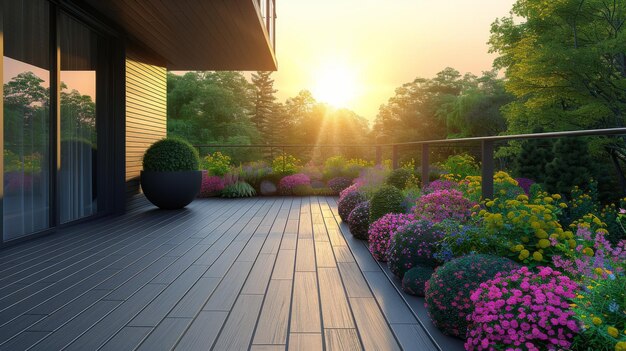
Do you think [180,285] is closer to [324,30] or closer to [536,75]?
[324,30]

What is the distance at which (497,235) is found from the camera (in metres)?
2.61

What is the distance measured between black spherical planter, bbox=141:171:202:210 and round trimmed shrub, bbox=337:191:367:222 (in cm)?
272

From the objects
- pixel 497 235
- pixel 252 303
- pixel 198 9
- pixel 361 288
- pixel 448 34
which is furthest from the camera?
pixel 448 34

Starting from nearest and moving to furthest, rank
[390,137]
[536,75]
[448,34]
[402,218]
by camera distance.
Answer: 1. [402,218]
2. [448,34]
3. [536,75]
4. [390,137]

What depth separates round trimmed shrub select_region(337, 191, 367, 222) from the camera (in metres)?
6.06

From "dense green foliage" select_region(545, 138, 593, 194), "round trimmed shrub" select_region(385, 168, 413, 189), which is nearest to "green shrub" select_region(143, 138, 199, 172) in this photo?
"round trimmed shrub" select_region(385, 168, 413, 189)

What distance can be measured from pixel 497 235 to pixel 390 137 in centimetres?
3342

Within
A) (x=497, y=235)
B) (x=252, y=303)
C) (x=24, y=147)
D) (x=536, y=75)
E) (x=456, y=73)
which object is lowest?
(x=252, y=303)

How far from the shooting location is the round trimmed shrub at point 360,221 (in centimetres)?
504

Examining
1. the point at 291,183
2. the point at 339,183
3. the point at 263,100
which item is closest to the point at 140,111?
the point at 291,183

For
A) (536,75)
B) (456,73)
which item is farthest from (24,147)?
(456,73)

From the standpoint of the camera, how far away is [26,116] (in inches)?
190

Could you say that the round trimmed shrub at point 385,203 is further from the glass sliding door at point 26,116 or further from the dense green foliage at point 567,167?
the dense green foliage at point 567,167

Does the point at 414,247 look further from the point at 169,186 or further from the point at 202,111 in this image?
the point at 202,111
